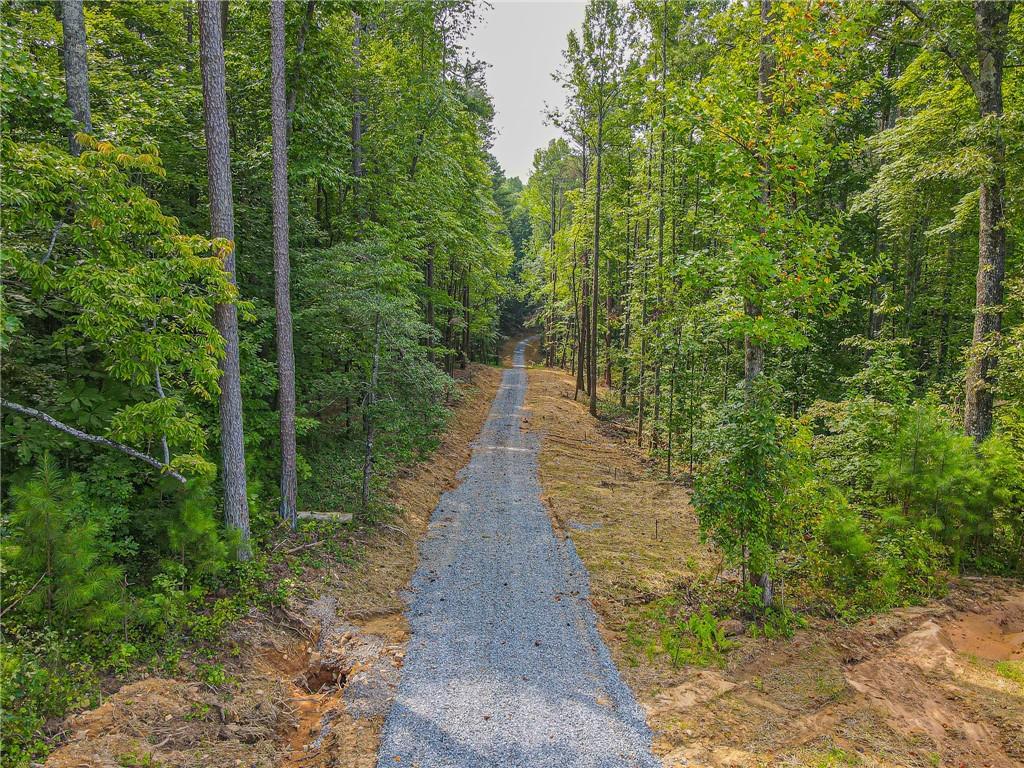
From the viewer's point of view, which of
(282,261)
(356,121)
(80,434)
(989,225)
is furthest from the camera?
(356,121)

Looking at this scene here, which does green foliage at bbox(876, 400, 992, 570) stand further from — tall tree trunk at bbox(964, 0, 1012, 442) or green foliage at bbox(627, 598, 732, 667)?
green foliage at bbox(627, 598, 732, 667)

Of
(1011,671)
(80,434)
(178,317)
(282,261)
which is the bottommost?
(1011,671)

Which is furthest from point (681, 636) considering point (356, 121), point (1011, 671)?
point (356, 121)

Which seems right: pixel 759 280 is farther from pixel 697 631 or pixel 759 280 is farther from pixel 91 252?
pixel 91 252

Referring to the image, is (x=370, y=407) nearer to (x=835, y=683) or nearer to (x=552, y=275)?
(x=835, y=683)

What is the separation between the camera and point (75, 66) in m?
6.53

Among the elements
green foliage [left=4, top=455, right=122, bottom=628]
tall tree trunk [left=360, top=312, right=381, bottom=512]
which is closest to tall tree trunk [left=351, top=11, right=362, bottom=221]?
tall tree trunk [left=360, top=312, right=381, bottom=512]

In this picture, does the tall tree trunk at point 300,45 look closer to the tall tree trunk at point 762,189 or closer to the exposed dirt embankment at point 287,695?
the tall tree trunk at point 762,189

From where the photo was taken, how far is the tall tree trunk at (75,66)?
6.48 metres

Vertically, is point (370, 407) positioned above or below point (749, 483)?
above

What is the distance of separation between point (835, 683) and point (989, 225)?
8305 millimetres

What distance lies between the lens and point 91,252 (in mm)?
5574

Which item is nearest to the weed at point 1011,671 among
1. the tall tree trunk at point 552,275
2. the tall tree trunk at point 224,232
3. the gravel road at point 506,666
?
the gravel road at point 506,666

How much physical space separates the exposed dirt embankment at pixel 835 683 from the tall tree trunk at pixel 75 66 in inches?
404
